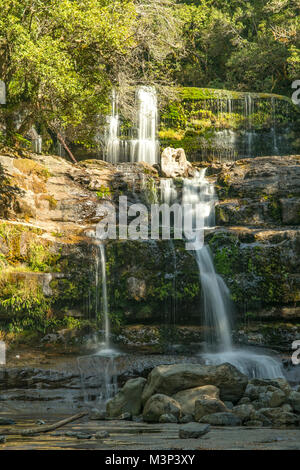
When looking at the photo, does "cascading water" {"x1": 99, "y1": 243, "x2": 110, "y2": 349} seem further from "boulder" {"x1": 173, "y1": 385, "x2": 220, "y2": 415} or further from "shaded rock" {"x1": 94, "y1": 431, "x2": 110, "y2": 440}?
"shaded rock" {"x1": 94, "y1": 431, "x2": 110, "y2": 440}

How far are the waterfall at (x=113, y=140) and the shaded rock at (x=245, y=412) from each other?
47.5 ft

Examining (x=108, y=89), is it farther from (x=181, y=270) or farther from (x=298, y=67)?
(x=298, y=67)

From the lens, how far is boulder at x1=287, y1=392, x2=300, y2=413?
7.76 meters

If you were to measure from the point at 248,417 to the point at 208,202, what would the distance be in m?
10.2

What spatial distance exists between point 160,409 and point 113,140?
49.1 ft

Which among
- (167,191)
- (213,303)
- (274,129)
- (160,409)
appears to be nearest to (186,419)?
(160,409)

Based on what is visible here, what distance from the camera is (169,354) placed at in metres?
11.4

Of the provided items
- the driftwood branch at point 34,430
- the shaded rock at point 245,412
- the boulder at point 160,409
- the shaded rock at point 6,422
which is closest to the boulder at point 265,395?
the shaded rock at point 245,412

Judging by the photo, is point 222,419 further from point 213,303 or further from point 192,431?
point 213,303

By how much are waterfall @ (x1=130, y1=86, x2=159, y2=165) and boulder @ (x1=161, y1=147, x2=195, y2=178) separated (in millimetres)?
2230

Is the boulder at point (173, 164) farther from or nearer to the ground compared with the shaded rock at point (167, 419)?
farther from the ground

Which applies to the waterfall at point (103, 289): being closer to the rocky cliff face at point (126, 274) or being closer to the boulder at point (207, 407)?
the rocky cliff face at point (126, 274)

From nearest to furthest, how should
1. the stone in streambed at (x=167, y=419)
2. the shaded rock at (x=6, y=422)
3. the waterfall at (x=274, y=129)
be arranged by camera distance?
the shaded rock at (x=6, y=422) → the stone in streambed at (x=167, y=419) → the waterfall at (x=274, y=129)

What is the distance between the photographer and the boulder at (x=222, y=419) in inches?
274
